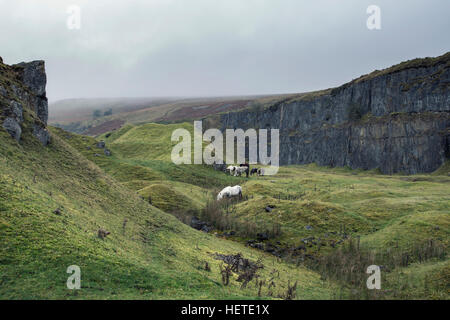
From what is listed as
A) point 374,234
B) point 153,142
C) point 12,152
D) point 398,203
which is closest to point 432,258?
point 374,234

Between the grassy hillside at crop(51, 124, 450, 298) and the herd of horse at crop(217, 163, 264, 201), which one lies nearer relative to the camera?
the grassy hillside at crop(51, 124, 450, 298)

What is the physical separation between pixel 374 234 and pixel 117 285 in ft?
Result: 81.9

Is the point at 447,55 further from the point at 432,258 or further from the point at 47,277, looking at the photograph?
the point at 47,277

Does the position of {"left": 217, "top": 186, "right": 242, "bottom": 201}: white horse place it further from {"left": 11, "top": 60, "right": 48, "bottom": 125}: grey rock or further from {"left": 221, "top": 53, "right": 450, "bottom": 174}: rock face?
{"left": 221, "top": 53, "right": 450, "bottom": 174}: rock face

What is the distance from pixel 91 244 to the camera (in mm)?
14703

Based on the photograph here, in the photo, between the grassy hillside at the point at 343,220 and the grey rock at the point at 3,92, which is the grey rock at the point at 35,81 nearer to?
the grey rock at the point at 3,92

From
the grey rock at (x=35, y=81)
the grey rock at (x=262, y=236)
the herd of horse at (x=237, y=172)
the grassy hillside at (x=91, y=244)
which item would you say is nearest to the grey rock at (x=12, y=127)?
the grassy hillside at (x=91, y=244)

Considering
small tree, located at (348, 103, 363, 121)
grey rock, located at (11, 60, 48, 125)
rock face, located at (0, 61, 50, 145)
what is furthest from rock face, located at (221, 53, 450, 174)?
rock face, located at (0, 61, 50, 145)

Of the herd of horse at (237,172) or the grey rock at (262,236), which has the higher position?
the herd of horse at (237,172)

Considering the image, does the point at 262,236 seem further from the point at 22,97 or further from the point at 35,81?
the point at 35,81

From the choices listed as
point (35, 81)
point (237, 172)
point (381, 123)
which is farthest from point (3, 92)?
point (381, 123)

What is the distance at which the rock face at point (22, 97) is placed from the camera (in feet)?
74.4

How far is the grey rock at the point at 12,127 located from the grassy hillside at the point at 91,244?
1.75ft

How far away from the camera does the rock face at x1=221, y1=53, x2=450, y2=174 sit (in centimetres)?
7725
